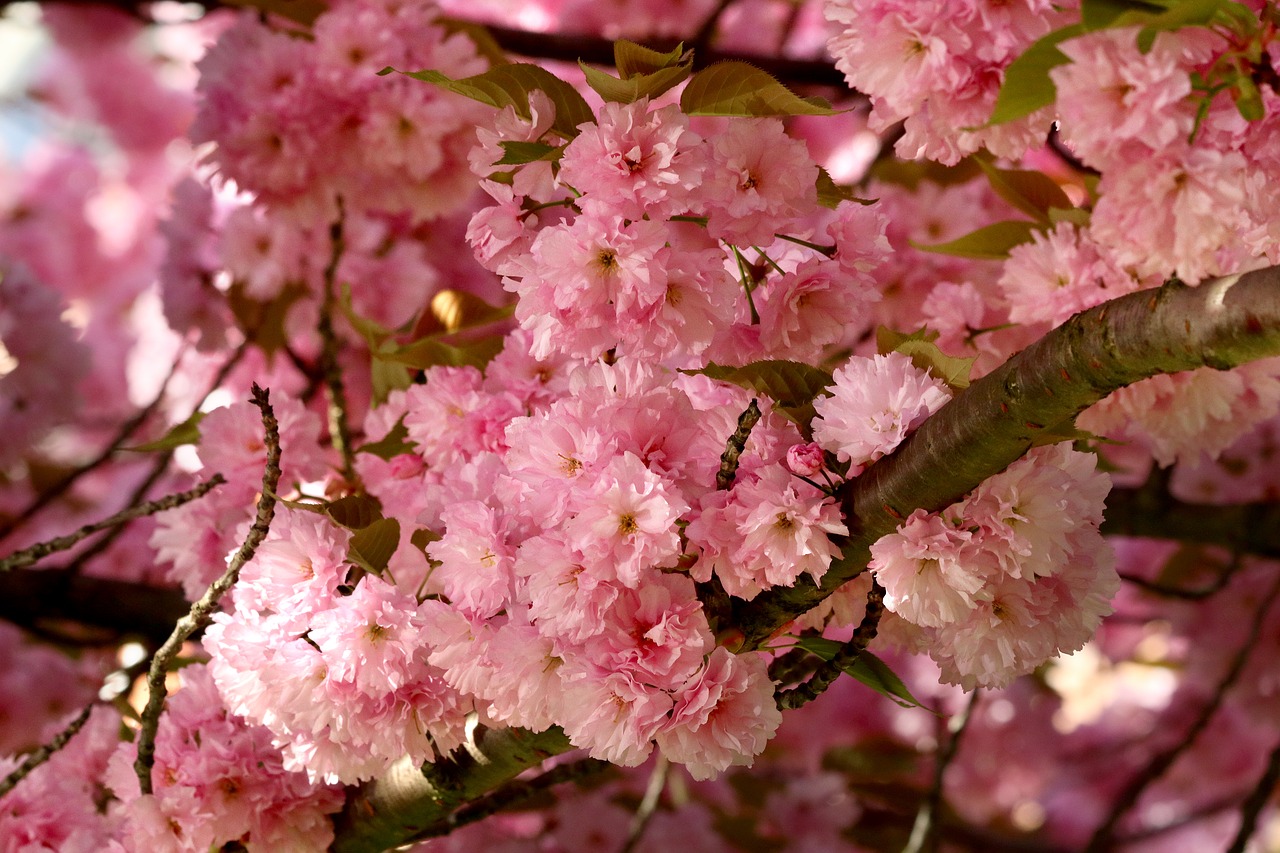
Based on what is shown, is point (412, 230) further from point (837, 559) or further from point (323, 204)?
point (837, 559)

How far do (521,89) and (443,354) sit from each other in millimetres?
339

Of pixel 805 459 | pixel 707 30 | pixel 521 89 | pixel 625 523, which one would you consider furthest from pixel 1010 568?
pixel 707 30

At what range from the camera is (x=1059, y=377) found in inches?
30.5

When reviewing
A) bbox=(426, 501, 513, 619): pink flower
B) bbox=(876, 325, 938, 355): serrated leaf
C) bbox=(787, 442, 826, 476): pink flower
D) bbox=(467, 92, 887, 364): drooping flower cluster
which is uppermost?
bbox=(467, 92, 887, 364): drooping flower cluster

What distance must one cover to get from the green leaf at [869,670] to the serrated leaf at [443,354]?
0.40m

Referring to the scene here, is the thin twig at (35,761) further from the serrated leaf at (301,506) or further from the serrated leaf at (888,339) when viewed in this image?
the serrated leaf at (888,339)

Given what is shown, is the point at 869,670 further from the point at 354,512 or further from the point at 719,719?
the point at 354,512

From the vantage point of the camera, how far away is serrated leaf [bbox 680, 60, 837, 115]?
859 millimetres

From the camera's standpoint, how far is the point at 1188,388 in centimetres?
115

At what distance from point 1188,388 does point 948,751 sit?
61cm

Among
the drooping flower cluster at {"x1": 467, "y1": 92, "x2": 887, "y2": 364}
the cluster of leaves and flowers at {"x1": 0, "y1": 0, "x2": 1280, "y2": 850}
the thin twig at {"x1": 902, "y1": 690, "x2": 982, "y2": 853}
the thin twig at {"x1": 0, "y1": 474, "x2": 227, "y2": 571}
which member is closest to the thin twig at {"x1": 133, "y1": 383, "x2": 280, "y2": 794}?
the cluster of leaves and flowers at {"x1": 0, "y1": 0, "x2": 1280, "y2": 850}

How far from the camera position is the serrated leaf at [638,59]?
0.84 m

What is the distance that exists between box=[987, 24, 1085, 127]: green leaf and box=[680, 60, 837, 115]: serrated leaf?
127mm

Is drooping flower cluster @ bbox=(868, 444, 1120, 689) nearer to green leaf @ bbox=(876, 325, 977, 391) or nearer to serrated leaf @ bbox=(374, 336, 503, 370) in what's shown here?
green leaf @ bbox=(876, 325, 977, 391)
